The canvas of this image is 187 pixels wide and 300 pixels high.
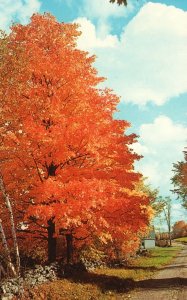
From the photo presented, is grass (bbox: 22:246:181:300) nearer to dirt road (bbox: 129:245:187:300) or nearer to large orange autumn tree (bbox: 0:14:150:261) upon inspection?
dirt road (bbox: 129:245:187:300)

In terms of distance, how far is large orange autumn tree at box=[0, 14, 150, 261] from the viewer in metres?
15.7

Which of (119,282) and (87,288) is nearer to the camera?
(87,288)

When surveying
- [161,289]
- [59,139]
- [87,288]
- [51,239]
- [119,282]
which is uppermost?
[59,139]

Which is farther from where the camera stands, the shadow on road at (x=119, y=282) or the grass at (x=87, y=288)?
the shadow on road at (x=119, y=282)

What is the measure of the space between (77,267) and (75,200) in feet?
24.3

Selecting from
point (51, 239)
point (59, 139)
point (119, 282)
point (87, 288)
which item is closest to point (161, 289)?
point (119, 282)

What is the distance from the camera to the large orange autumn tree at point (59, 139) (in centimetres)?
1567

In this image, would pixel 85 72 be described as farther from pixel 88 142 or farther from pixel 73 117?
pixel 88 142

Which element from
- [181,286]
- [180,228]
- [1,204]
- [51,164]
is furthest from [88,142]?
[180,228]

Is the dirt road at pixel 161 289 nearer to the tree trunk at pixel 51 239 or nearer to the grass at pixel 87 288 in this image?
the grass at pixel 87 288

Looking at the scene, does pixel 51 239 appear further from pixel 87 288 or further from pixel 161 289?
pixel 161 289

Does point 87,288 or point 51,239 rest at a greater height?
point 51,239

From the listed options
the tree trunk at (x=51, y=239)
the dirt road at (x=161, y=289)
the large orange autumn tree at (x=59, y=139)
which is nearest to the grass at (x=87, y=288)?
the dirt road at (x=161, y=289)

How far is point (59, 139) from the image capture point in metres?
16.0
